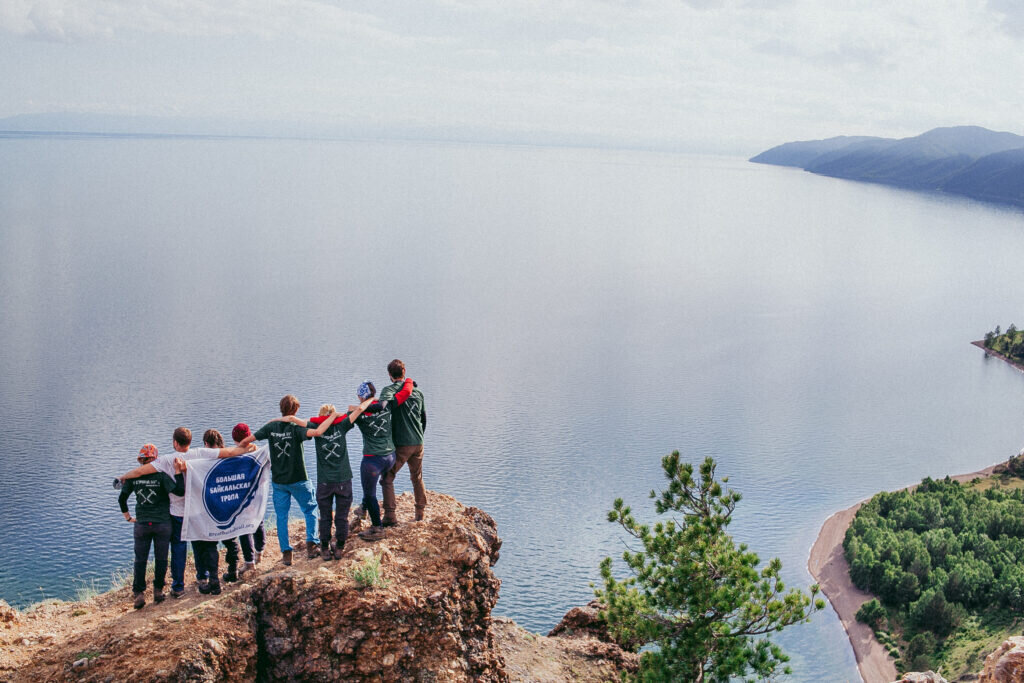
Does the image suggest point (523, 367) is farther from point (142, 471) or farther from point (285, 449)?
point (142, 471)

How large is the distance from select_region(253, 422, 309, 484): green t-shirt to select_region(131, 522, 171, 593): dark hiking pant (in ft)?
5.96

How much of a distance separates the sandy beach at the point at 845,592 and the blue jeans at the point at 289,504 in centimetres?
2969

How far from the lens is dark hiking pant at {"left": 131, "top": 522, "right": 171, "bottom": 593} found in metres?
12.0

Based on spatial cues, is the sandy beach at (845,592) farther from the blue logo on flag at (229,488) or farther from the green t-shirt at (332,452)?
the blue logo on flag at (229,488)

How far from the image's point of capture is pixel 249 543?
12742 millimetres

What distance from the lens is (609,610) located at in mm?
16656

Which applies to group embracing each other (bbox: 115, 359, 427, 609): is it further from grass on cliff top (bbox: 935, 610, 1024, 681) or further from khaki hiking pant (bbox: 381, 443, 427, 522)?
grass on cliff top (bbox: 935, 610, 1024, 681)

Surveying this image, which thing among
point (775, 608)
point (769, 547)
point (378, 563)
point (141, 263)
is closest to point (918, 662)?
point (769, 547)

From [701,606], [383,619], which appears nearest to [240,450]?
[383,619]

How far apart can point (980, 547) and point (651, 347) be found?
131ft

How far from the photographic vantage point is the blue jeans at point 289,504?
→ 41.3 feet

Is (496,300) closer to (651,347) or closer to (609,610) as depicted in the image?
(651,347)

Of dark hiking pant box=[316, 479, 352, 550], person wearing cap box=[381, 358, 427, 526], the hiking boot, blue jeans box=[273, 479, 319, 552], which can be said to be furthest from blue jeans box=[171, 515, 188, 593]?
person wearing cap box=[381, 358, 427, 526]

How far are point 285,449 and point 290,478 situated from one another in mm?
506
